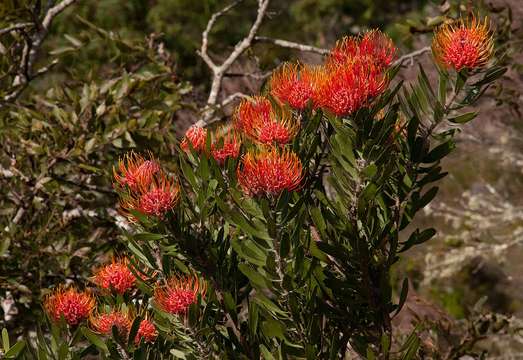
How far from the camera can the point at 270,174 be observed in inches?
51.2

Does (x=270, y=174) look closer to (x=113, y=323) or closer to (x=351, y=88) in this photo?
(x=351, y=88)

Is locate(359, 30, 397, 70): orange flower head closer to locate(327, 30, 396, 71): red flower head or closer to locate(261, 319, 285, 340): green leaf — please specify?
locate(327, 30, 396, 71): red flower head

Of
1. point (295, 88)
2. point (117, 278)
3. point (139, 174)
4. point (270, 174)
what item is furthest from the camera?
point (117, 278)

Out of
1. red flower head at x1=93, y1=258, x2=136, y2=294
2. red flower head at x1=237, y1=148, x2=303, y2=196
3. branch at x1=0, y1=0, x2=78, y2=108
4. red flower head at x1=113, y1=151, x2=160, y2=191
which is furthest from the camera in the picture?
branch at x1=0, y1=0, x2=78, y2=108

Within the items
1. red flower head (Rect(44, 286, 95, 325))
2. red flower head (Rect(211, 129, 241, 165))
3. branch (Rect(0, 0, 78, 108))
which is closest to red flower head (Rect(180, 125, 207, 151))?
red flower head (Rect(211, 129, 241, 165))

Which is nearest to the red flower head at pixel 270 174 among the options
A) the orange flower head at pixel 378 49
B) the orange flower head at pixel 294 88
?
the orange flower head at pixel 294 88

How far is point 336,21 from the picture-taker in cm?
1384

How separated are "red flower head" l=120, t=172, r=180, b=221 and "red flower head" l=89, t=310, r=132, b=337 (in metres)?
0.22

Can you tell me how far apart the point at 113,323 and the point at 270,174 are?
438mm

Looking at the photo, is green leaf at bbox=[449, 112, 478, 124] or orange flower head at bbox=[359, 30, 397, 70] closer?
green leaf at bbox=[449, 112, 478, 124]

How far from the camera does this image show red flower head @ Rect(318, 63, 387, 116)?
1382 mm

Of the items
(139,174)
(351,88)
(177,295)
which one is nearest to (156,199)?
(139,174)

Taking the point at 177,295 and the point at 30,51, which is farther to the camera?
the point at 30,51

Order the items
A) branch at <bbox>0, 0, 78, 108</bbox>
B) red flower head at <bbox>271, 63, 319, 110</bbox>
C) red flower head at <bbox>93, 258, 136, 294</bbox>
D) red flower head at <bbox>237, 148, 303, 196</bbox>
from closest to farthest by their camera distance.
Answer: red flower head at <bbox>237, 148, 303, 196</bbox> < red flower head at <bbox>271, 63, 319, 110</bbox> < red flower head at <bbox>93, 258, 136, 294</bbox> < branch at <bbox>0, 0, 78, 108</bbox>
